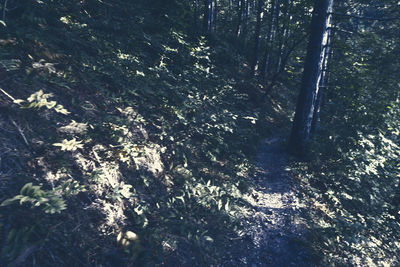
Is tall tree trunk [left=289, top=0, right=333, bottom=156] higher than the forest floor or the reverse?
higher

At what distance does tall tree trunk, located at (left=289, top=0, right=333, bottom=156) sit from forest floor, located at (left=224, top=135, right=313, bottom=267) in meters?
1.47

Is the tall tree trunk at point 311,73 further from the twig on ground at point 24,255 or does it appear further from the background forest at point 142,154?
the twig on ground at point 24,255

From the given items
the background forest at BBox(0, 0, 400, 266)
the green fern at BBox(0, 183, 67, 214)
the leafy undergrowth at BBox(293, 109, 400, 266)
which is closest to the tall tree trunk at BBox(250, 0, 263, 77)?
the background forest at BBox(0, 0, 400, 266)

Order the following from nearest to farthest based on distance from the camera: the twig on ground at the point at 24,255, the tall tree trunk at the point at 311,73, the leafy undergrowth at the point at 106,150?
the twig on ground at the point at 24,255 → the leafy undergrowth at the point at 106,150 → the tall tree trunk at the point at 311,73

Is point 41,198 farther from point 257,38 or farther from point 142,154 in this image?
point 257,38

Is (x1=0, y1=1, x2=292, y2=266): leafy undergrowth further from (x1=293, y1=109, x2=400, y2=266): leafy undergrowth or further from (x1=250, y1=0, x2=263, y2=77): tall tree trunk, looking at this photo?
(x1=250, y1=0, x2=263, y2=77): tall tree trunk

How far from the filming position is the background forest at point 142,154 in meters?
3.33

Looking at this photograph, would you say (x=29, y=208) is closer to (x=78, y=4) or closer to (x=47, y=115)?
(x=47, y=115)

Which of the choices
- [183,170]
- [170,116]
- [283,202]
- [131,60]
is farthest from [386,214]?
[131,60]

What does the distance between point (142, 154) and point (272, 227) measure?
354 centimetres

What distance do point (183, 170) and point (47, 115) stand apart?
3175 mm

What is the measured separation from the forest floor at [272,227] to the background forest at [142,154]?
0.67ft

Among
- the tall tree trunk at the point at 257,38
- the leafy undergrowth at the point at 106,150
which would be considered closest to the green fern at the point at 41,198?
the leafy undergrowth at the point at 106,150

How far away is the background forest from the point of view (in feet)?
10.9
